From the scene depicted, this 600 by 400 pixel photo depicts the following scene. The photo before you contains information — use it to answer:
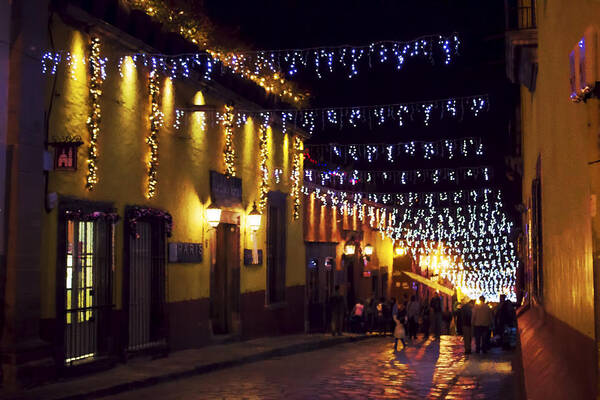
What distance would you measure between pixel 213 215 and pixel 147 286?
342 centimetres

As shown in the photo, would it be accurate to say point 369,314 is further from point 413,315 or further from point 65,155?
point 65,155

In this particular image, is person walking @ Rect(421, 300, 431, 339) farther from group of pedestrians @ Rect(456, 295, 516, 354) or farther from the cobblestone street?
the cobblestone street

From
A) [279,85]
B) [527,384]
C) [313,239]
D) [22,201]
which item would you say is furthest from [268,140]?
[527,384]

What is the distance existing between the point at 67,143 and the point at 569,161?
9.82 meters

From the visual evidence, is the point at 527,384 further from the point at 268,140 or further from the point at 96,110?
the point at 268,140

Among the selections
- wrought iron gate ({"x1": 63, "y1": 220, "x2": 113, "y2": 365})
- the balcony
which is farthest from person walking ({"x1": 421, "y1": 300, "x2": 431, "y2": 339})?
the balcony

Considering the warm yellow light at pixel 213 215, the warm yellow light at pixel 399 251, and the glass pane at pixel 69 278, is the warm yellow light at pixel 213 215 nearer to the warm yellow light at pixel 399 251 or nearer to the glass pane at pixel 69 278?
the glass pane at pixel 69 278

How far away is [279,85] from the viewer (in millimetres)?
25250

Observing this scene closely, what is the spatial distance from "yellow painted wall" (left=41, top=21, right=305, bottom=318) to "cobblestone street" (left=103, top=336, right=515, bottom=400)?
9.14ft

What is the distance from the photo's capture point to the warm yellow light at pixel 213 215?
20.4 meters

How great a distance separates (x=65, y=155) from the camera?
45.4 feet

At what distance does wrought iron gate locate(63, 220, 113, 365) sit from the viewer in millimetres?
14625

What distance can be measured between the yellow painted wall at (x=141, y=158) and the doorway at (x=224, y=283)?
2.19 feet

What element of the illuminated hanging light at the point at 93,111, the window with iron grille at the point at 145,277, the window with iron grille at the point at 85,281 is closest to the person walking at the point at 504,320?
the window with iron grille at the point at 145,277
